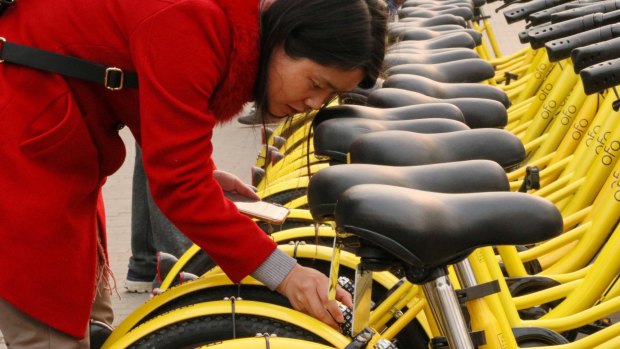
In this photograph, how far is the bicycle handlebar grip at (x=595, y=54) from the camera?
10.0 feet

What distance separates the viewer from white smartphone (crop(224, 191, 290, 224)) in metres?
2.91

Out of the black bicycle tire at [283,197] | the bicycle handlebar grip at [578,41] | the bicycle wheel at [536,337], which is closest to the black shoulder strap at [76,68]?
the bicycle wheel at [536,337]

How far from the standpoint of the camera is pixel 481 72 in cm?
395

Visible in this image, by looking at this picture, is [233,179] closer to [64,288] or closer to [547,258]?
[64,288]

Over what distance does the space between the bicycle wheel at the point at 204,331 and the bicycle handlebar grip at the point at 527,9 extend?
2951 mm

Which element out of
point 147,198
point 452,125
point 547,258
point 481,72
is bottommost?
point 147,198

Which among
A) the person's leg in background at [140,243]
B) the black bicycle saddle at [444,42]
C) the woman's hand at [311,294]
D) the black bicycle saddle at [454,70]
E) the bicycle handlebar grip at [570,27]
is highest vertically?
the bicycle handlebar grip at [570,27]

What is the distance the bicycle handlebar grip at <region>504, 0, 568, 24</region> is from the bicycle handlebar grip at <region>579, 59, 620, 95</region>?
233cm

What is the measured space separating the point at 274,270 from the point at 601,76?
102cm


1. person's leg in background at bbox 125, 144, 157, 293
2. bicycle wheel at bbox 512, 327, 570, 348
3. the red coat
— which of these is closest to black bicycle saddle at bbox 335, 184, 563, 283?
the red coat

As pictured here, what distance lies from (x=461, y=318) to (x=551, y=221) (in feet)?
0.86

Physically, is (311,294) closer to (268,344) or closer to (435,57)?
(268,344)

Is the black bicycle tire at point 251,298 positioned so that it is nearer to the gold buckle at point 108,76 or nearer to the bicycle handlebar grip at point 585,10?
the gold buckle at point 108,76

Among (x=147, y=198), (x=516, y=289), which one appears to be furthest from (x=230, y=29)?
(x=147, y=198)
